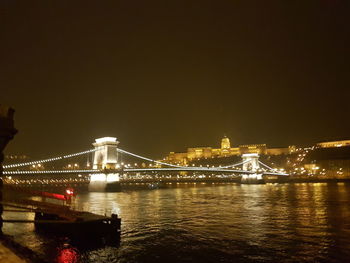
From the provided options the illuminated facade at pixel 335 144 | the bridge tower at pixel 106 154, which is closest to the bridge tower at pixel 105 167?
the bridge tower at pixel 106 154

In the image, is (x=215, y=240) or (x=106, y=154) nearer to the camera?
(x=215, y=240)

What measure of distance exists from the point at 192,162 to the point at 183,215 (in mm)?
165038

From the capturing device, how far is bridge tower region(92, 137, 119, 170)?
80375 millimetres

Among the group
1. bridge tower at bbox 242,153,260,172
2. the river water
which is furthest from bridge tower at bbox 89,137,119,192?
bridge tower at bbox 242,153,260,172

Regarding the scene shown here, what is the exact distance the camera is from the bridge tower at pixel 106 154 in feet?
264

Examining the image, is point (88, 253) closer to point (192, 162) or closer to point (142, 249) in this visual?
point (142, 249)

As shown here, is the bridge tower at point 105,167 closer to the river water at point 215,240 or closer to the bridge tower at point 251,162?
the river water at point 215,240

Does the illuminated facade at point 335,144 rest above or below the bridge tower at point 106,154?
above

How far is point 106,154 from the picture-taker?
271ft

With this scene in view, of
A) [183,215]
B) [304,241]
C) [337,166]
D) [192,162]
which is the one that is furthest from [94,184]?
[192,162]

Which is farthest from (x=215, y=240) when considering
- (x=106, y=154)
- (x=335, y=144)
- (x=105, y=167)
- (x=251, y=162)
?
(x=335, y=144)

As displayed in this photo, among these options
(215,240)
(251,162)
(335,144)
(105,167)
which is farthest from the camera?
(335,144)

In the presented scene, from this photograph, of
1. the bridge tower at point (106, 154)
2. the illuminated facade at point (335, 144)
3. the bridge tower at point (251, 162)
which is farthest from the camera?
the illuminated facade at point (335, 144)

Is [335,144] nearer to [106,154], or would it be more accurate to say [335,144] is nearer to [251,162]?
[251,162]
